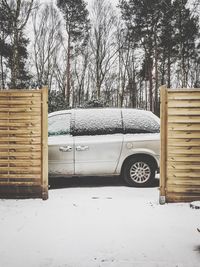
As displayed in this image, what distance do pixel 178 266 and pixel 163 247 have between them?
518 mm

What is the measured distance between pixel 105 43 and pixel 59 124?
83.5 ft

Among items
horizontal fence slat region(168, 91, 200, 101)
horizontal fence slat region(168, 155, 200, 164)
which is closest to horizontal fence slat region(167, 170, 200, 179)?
horizontal fence slat region(168, 155, 200, 164)

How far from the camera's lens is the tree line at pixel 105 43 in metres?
25.6

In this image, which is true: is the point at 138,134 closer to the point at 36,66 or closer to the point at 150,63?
the point at 150,63

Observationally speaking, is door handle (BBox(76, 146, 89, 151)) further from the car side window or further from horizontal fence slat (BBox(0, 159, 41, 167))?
horizontal fence slat (BBox(0, 159, 41, 167))

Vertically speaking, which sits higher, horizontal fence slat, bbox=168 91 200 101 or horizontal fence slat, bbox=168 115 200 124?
horizontal fence slat, bbox=168 91 200 101

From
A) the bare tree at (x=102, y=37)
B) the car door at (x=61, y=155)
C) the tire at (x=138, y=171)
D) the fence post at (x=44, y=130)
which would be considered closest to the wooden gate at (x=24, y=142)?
the fence post at (x=44, y=130)

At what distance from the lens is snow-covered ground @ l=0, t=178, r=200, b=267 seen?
369cm

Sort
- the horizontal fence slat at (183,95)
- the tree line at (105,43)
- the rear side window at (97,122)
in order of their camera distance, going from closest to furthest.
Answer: the horizontal fence slat at (183,95), the rear side window at (97,122), the tree line at (105,43)

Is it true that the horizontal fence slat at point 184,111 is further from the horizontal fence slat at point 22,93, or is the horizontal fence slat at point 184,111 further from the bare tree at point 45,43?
the bare tree at point 45,43

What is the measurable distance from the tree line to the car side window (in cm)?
1230

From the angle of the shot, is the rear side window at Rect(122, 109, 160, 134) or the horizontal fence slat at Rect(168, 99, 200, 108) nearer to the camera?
the horizontal fence slat at Rect(168, 99, 200, 108)

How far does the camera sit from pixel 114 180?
8.33 meters

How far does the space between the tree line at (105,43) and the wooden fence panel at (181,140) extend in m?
14.5
